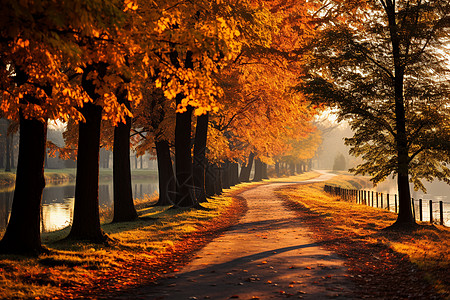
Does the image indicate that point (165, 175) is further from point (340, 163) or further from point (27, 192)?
point (340, 163)

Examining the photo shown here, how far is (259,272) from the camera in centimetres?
843

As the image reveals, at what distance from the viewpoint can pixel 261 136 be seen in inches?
1369

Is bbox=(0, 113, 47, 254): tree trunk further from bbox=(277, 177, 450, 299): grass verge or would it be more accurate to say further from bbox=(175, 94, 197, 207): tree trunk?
bbox=(175, 94, 197, 207): tree trunk

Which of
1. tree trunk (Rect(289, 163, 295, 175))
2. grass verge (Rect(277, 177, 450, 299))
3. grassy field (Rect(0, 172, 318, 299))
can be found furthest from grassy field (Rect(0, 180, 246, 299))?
tree trunk (Rect(289, 163, 295, 175))

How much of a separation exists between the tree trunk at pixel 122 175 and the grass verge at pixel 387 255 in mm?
6943

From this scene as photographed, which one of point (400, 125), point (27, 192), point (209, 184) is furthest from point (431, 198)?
point (27, 192)

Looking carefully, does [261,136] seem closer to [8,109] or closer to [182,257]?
[182,257]

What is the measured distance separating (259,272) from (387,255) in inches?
164

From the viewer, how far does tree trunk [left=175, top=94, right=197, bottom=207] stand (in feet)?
66.4

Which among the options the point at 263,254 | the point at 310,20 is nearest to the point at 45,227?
the point at 263,254

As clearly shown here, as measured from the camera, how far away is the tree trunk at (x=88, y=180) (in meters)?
11.3

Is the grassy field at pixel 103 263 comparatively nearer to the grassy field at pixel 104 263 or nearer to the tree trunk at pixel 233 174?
the grassy field at pixel 104 263

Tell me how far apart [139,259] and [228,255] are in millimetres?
2089

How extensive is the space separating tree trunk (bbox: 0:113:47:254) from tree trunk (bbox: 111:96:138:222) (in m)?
6.77
